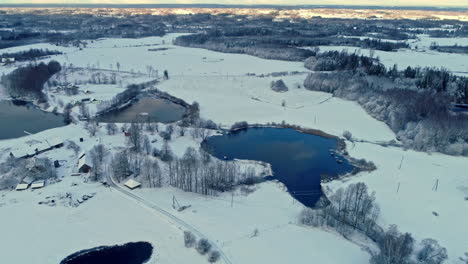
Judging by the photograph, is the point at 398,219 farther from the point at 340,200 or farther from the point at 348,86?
the point at 348,86

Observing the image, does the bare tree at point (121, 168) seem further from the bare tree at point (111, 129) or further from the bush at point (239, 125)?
the bush at point (239, 125)

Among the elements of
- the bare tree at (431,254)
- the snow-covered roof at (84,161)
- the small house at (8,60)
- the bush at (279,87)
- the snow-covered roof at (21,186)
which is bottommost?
the bare tree at (431,254)

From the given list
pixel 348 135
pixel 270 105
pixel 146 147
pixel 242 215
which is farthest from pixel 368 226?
pixel 270 105

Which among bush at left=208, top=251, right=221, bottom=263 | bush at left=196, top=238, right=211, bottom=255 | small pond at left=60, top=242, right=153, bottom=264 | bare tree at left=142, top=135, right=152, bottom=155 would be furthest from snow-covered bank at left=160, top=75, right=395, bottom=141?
bush at left=208, top=251, right=221, bottom=263

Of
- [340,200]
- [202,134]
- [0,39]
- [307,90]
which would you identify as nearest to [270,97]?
[307,90]

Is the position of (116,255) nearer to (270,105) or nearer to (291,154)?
(291,154)

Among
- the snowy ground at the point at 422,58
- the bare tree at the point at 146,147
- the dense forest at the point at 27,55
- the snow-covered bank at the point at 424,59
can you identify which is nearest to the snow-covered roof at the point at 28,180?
the bare tree at the point at 146,147
